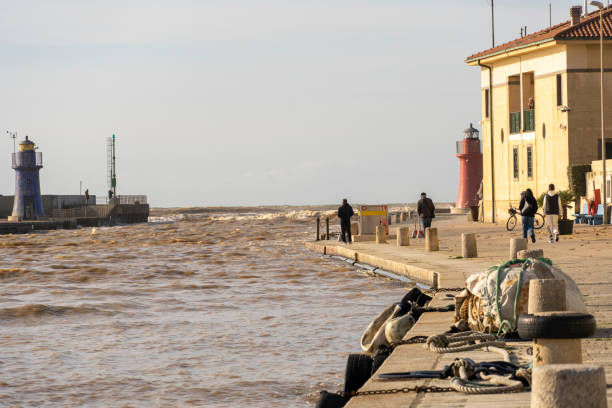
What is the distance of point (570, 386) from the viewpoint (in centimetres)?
477

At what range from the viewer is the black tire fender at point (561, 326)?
645 cm

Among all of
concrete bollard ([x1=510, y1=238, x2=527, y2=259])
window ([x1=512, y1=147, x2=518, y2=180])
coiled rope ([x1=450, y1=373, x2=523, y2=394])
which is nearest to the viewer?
coiled rope ([x1=450, y1=373, x2=523, y2=394])

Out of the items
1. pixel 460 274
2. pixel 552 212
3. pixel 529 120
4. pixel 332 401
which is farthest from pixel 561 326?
pixel 529 120

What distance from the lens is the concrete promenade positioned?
753 cm

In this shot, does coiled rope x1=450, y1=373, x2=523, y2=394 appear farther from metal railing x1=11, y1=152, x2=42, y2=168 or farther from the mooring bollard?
metal railing x1=11, y1=152, x2=42, y2=168

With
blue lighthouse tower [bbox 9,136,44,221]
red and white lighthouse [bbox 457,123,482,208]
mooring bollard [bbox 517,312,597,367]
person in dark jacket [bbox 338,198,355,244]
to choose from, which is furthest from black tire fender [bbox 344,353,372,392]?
blue lighthouse tower [bbox 9,136,44,221]

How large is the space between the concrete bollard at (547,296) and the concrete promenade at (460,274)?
0.73m

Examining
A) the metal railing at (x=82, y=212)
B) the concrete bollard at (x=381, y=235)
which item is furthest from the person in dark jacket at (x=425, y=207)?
the metal railing at (x=82, y=212)

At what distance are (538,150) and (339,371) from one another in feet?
107

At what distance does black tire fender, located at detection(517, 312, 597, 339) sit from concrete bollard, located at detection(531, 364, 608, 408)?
1600mm

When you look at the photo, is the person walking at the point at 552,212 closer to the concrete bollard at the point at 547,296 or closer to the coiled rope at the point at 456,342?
the coiled rope at the point at 456,342

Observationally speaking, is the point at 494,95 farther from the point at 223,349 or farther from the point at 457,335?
the point at 457,335

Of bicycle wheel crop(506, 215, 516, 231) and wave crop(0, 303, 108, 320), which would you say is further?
bicycle wheel crop(506, 215, 516, 231)

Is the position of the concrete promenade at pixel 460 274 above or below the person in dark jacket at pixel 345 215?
below
